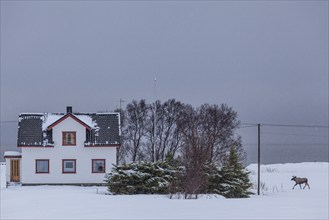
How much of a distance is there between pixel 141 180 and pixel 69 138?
1138 cm

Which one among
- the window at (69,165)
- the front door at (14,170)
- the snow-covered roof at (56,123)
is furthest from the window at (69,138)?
the front door at (14,170)

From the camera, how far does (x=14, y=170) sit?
38.2m

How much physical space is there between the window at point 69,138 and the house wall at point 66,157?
25cm

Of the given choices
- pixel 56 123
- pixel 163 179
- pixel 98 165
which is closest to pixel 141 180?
pixel 163 179

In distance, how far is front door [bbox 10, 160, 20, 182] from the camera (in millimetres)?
38031

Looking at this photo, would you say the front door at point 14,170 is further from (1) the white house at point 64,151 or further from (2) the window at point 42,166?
(2) the window at point 42,166

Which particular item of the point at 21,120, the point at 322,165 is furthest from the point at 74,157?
the point at 322,165

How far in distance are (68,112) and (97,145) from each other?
3.86 m

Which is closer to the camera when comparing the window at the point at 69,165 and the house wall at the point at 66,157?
the house wall at the point at 66,157

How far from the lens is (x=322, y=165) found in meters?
60.1

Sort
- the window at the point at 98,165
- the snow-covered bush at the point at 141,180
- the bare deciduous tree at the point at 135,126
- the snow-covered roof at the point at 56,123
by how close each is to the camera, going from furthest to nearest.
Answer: the bare deciduous tree at the point at 135,126 < the window at the point at 98,165 < the snow-covered roof at the point at 56,123 < the snow-covered bush at the point at 141,180

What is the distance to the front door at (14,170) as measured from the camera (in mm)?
38031

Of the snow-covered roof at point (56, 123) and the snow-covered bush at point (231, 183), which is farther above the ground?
the snow-covered roof at point (56, 123)

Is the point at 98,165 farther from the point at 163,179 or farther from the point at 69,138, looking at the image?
the point at 163,179
